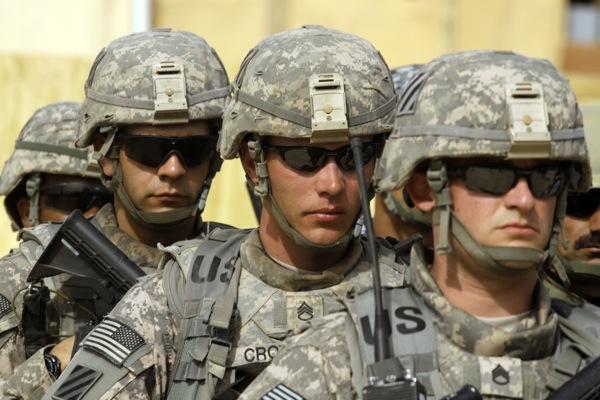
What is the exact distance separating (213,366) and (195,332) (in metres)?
0.14

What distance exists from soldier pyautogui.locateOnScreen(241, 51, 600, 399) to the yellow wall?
7.46 meters

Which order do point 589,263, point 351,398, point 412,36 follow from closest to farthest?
point 351,398
point 589,263
point 412,36

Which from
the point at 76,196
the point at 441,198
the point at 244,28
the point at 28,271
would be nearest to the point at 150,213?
the point at 28,271

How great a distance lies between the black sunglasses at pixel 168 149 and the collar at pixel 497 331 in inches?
87.0

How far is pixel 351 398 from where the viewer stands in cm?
523

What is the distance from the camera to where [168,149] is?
739cm

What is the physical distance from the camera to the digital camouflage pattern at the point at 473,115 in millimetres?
5285

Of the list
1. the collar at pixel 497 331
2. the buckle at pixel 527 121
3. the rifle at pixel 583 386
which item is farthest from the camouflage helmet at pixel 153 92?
the rifle at pixel 583 386

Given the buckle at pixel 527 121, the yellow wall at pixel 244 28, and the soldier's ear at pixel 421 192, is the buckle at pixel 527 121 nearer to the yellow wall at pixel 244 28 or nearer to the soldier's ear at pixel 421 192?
the soldier's ear at pixel 421 192

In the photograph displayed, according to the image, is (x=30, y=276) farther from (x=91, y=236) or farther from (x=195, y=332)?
(x=195, y=332)

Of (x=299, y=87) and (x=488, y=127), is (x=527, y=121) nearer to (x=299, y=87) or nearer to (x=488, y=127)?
(x=488, y=127)

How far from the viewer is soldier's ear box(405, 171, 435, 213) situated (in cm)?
545

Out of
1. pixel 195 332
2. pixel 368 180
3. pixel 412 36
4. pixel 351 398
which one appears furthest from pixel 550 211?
pixel 412 36

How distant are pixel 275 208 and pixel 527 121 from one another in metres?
1.46
